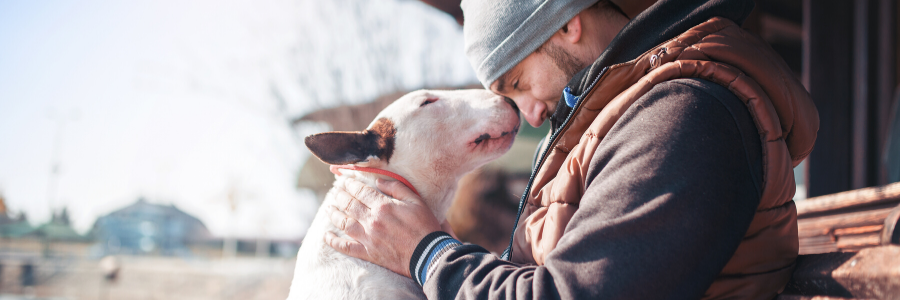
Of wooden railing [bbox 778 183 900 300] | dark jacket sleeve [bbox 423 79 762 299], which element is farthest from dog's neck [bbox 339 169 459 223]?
wooden railing [bbox 778 183 900 300]

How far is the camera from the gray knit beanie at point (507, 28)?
5.94 ft

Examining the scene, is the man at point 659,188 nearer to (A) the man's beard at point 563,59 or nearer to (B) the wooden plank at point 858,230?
(A) the man's beard at point 563,59

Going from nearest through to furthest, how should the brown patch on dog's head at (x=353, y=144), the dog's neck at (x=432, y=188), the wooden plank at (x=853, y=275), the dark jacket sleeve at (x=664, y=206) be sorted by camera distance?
the wooden plank at (x=853, y=275), the dark jacket sleeve at (x=664, y=206), the brown patch on dog's head at (x=353, y=144), the dog's neck at (x=432, y=188)

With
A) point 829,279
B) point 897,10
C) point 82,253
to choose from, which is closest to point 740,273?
point 829,279

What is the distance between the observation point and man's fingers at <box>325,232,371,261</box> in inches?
71.3

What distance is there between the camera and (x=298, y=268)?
82.7 inches

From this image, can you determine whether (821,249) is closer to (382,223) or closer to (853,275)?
(853,275)

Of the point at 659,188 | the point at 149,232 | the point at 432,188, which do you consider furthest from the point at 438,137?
the point at 149,232

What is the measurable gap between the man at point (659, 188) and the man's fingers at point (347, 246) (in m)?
0.11

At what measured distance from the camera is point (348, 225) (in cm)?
184

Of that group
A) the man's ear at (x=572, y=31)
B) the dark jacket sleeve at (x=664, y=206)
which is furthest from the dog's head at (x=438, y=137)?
the dark jacket sleeve at (x=664, y=206)

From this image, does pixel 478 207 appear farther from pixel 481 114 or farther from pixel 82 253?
pixel 82 253

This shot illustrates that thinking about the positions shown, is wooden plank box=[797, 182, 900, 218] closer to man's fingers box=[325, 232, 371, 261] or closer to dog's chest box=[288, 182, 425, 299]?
dog's chest box=[288, 182, 425, 299]

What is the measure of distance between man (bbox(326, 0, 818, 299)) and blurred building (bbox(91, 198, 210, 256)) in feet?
80.0
